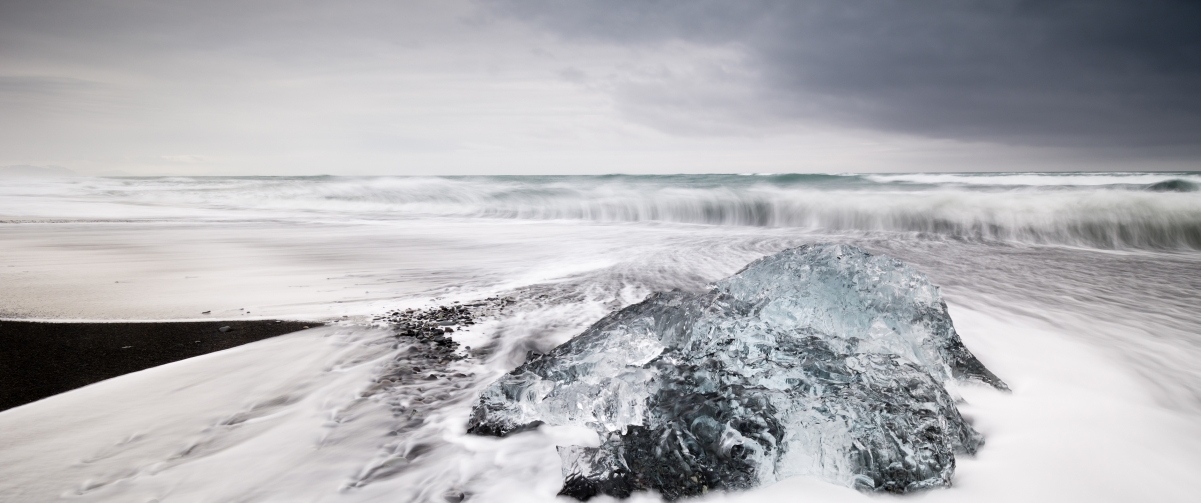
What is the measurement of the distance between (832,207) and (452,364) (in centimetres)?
1097

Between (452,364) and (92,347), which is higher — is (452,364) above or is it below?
below

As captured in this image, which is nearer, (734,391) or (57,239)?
(734,391)

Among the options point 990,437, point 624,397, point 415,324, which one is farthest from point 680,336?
point 415,324

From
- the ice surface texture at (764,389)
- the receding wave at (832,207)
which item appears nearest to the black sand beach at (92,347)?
the ice surface texture at (764,389)

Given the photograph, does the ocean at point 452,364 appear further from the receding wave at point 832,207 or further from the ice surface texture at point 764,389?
the receding wave at point 832,207

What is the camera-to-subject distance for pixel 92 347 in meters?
2.41

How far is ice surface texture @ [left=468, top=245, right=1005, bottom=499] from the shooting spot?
1449 millimetres

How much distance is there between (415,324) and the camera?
276 centimetres

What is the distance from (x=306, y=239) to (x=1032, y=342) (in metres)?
7.42

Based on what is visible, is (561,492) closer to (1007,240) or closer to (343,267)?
(343,267)

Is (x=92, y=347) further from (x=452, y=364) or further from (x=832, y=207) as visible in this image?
(x=832, y=207)

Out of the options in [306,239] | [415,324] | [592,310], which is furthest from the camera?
[306,239]

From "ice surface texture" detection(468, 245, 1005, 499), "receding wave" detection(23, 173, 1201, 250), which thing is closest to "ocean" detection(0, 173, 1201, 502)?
"ice surface texture" detection(468, 245, 1005, 499)

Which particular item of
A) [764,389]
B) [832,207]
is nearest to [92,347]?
[764,389]
